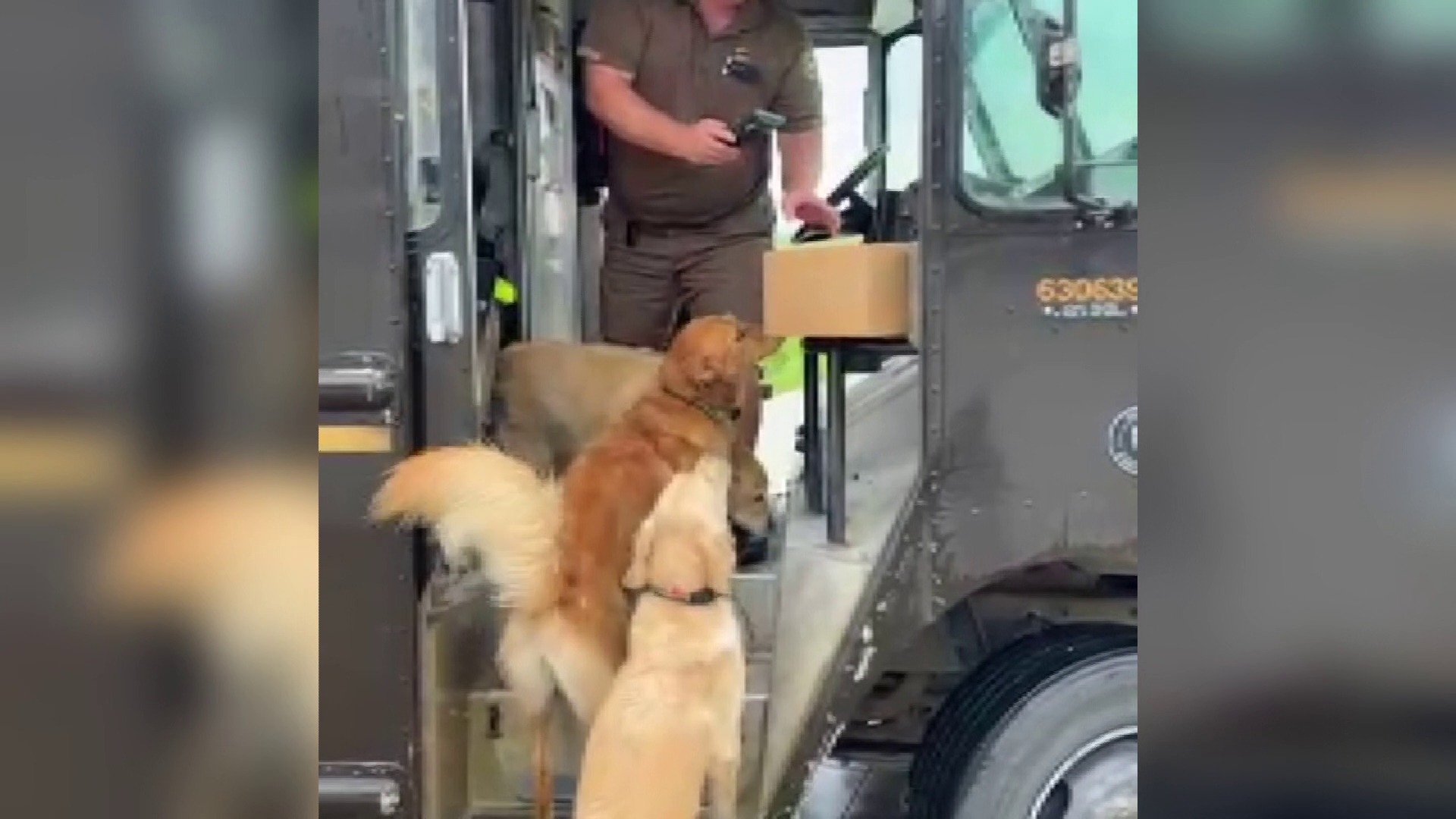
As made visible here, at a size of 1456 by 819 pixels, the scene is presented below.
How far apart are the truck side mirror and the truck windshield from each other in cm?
8

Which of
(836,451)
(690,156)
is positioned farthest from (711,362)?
(690,156)

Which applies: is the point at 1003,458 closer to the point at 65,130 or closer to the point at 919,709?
the point at 919,709

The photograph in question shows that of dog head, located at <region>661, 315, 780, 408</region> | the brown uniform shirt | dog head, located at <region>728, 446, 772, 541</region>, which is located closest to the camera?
dog head, located at <region>661, 315, 780, 408</region>

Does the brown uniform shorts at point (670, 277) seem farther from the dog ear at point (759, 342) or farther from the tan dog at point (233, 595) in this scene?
the tan dog at point (233, 595)

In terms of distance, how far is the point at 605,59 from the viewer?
3.93 m

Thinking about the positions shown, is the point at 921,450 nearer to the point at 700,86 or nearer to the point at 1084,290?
the point at 1084,290

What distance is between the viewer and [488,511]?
2.91 meters

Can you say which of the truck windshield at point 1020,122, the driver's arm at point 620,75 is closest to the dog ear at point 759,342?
the driver's arm at point 620,75

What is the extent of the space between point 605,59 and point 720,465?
1.25 metres

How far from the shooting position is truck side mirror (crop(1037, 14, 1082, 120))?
260cm

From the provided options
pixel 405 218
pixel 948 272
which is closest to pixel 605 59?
pixel 405 218

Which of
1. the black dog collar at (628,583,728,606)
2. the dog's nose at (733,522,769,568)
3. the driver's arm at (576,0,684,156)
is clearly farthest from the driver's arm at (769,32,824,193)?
the black dog collar at (628,583,728,606)

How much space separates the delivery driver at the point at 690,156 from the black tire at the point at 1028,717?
1039 millimetres

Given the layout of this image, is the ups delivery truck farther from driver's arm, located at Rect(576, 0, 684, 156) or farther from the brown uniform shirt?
the brown uniform shirt
